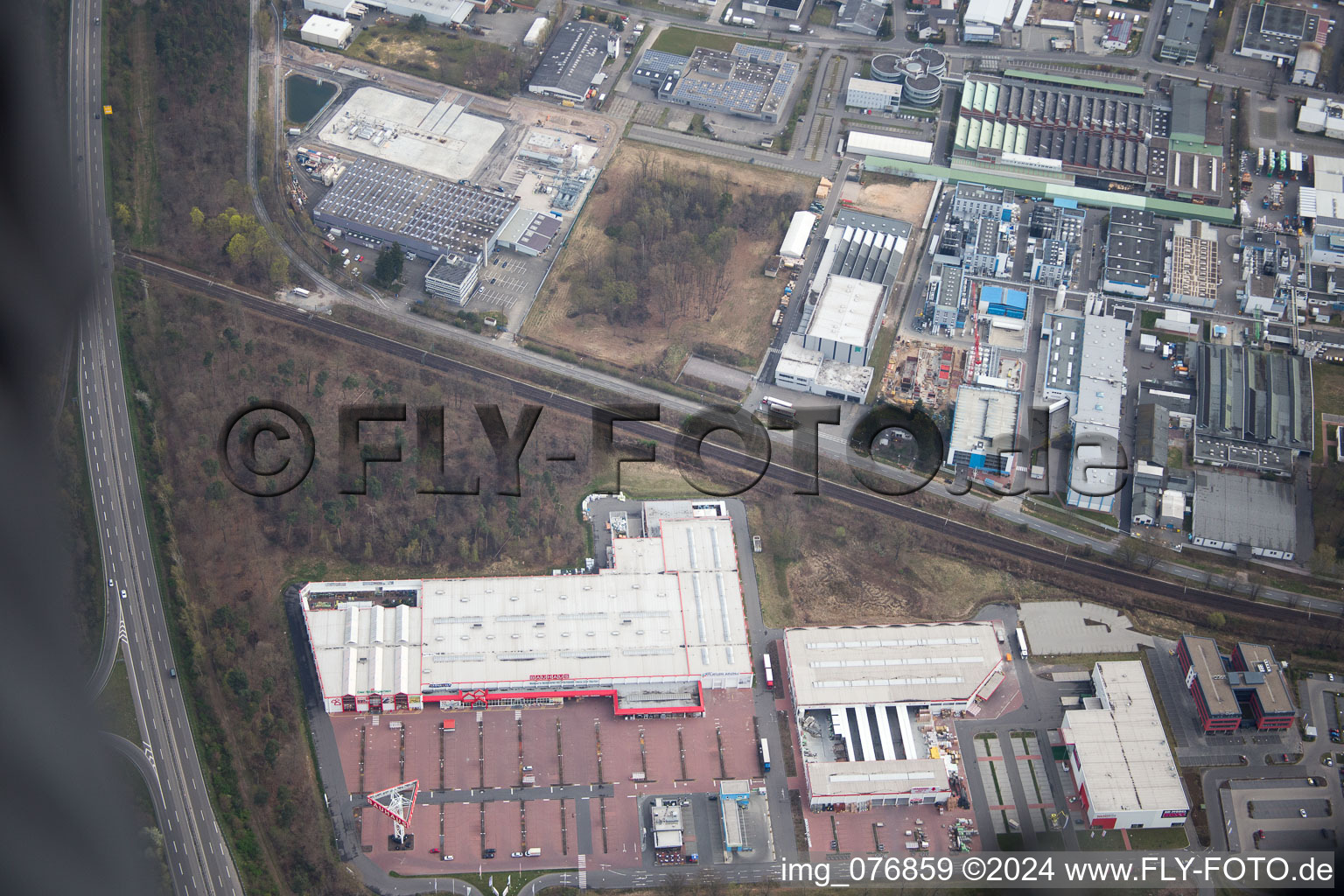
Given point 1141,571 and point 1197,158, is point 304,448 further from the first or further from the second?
point 1197,158

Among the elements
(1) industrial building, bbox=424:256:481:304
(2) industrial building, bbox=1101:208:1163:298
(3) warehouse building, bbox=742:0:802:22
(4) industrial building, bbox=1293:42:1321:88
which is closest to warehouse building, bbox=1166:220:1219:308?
(2) industrial building, bbox=1101:208:1163:298

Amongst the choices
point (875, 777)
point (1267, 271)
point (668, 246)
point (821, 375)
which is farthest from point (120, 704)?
point (1267, 271)

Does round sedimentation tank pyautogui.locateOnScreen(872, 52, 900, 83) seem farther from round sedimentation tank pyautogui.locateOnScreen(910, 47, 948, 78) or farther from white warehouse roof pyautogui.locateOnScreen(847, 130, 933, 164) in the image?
white warehouse roof pyautogui.locateOnScreen(847, 130, 933, 164)

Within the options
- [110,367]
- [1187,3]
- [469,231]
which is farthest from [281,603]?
[1187,3]

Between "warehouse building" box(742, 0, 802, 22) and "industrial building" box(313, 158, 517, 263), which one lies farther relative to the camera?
"warehouse building" box(742, 0, 802, 22)

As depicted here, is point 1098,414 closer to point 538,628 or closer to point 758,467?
point 758,467

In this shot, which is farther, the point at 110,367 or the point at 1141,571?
the point at 110,367

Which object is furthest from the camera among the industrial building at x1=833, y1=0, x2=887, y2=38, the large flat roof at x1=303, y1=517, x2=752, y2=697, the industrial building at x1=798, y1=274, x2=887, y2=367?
the industrial building at x1=833, y1=0, x2=887, y2=38
